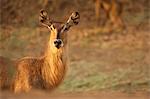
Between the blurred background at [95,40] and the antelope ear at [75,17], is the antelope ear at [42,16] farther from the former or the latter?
the blurred background at [95,40]

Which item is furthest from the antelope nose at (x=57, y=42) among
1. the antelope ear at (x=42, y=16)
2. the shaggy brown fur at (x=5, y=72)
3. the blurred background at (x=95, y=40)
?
the blurred background at (x=95, y=40)

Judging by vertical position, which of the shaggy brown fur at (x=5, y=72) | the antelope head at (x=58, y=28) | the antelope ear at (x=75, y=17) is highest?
the antelope ear at (x=75, y=17)

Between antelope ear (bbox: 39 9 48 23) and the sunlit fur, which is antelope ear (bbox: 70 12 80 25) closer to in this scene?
the sunlit fur

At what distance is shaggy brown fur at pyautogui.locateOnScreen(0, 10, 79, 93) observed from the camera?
276 inches

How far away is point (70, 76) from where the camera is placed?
428 inches

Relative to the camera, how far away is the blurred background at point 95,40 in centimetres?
1044

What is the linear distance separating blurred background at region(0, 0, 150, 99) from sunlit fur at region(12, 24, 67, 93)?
2059 mm

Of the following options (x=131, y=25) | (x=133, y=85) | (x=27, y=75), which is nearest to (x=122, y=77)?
(x=133, y=85)

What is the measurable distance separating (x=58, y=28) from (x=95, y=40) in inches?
295

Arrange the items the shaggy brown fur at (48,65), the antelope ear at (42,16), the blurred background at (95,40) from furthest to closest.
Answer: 1. the blurred background at (95,40)
2. the shaggy brown fur at (48,65)
3. the antelope ear at (42,16)

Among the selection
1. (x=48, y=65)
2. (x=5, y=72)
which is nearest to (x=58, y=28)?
(x=48, y=65)

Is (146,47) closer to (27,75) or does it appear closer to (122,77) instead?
(122,77)

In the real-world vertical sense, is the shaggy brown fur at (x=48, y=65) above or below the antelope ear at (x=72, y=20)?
below

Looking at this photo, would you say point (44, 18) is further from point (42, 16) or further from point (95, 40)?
point (95, 40)
